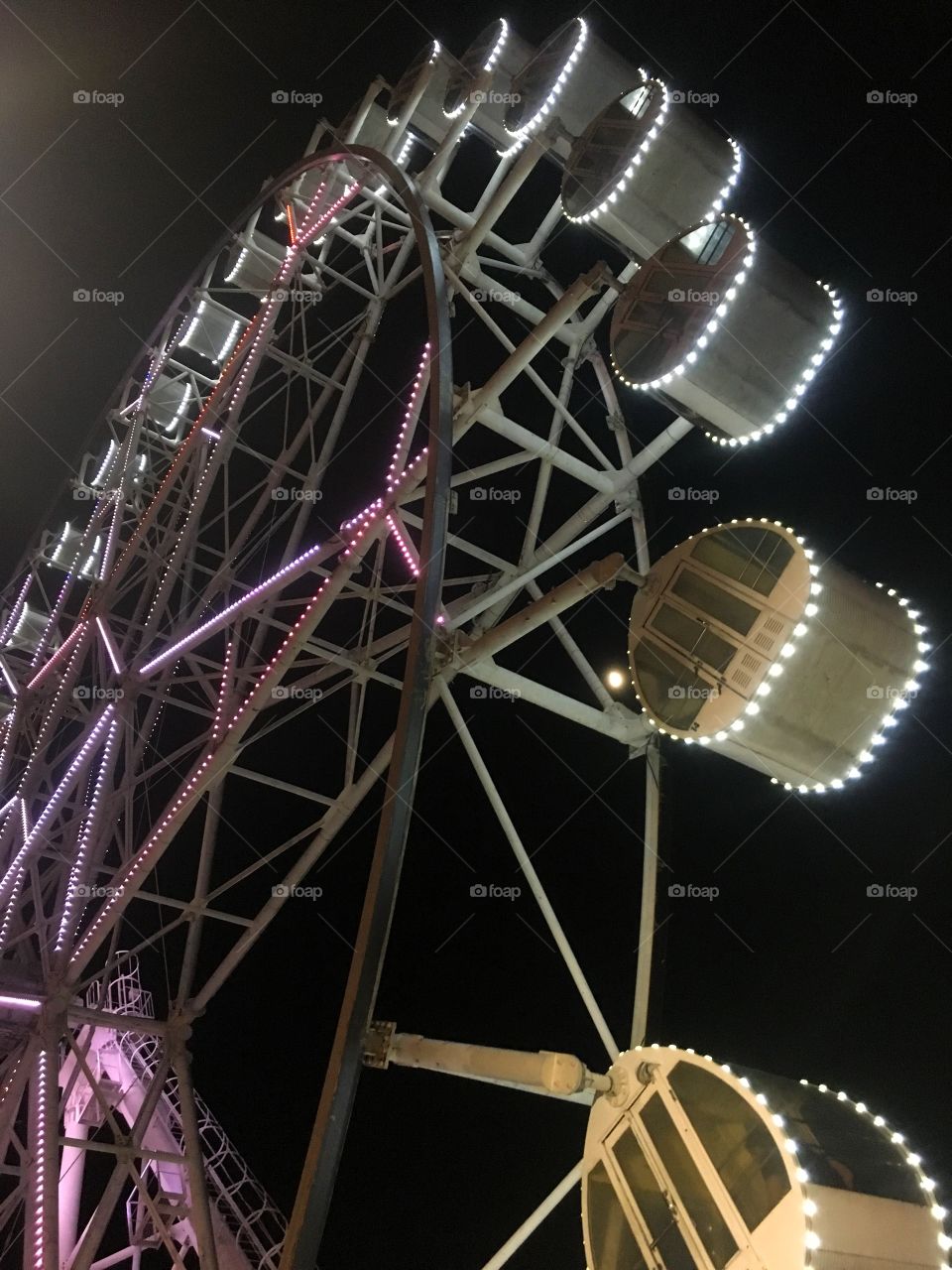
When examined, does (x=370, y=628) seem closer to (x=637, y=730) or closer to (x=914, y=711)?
(x=637, y=730)

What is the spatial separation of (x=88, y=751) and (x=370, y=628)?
361 centimetres

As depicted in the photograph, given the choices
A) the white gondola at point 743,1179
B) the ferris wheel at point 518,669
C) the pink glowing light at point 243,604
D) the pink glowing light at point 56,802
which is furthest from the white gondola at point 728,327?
the pink glowing light at point 56,802

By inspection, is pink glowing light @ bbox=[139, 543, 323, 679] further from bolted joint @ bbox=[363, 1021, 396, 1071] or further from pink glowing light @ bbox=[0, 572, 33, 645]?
pink glowing light @ bbox=[0, 572, 33, 645]

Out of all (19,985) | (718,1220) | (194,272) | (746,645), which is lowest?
(19,985)

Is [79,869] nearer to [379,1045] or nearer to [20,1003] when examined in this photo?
[20,1003]

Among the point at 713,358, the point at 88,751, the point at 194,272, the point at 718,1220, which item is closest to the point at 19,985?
the point at 88,751

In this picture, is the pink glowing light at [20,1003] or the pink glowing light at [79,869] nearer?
the pink glowing light at [20,1003]

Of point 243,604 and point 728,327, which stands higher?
point 728,327

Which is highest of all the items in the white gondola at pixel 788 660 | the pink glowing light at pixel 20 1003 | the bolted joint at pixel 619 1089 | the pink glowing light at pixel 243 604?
the white gondola at pixel 788 660

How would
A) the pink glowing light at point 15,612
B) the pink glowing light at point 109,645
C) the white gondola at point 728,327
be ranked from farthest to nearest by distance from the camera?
the pink glowing light at point 15,612 → the pink glowing light at point 109,645 → the white gondola at point 728,327

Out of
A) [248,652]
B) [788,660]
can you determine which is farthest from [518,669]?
[788,660]

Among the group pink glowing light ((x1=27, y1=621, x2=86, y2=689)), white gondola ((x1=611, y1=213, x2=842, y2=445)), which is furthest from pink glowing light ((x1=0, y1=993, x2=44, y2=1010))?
white gondola ((x1=611, y1=213, x2=842, y2=445))

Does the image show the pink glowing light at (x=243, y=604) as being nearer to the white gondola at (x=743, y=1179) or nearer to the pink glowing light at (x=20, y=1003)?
the pink glowing light at (x=20, y=1003)

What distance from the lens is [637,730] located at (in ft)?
22.4
